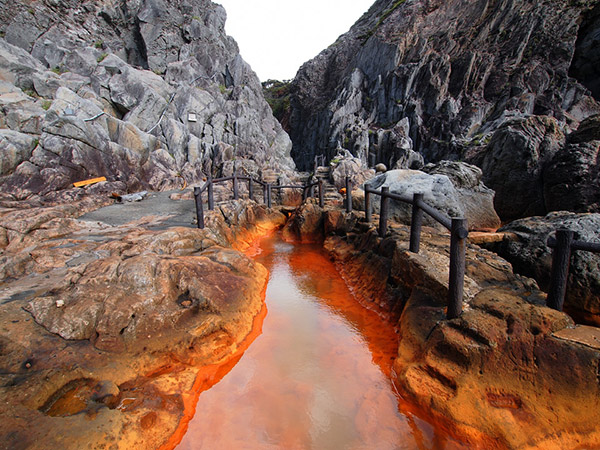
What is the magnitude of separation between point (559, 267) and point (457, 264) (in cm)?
76

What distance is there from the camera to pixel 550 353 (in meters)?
2.21

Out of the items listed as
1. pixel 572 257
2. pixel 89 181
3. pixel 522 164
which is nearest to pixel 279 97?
pixel 89 181

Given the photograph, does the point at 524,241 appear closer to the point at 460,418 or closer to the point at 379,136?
the point at 460,418

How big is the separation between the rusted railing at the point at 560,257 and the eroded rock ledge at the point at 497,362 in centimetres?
13

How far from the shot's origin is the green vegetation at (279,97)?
49.8 m

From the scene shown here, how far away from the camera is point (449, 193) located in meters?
6.30

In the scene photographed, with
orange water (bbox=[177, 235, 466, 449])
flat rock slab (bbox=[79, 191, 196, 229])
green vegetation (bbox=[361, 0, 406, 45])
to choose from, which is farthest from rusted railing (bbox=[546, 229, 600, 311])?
green vegetation (bbox=[361, 0, 406, 45])

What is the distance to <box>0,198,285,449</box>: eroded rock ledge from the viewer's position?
6.42 ft

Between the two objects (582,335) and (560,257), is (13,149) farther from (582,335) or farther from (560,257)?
(582,335)

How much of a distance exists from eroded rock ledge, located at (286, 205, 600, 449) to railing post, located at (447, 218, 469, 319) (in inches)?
4.6

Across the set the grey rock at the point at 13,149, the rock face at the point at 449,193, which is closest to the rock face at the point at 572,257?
the rock face at the point at 449,193

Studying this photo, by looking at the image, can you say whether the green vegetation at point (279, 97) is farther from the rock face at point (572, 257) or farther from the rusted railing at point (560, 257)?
the rusted railing at point (560, 257)

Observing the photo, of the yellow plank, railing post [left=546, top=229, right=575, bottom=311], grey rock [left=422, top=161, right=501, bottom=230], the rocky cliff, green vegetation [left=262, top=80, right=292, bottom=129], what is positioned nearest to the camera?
railing post [left=546, top=229, right=575, bottom=311]

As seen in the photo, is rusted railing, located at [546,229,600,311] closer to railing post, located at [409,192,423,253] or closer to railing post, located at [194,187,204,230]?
railing post, located at [409,192,423,253]
